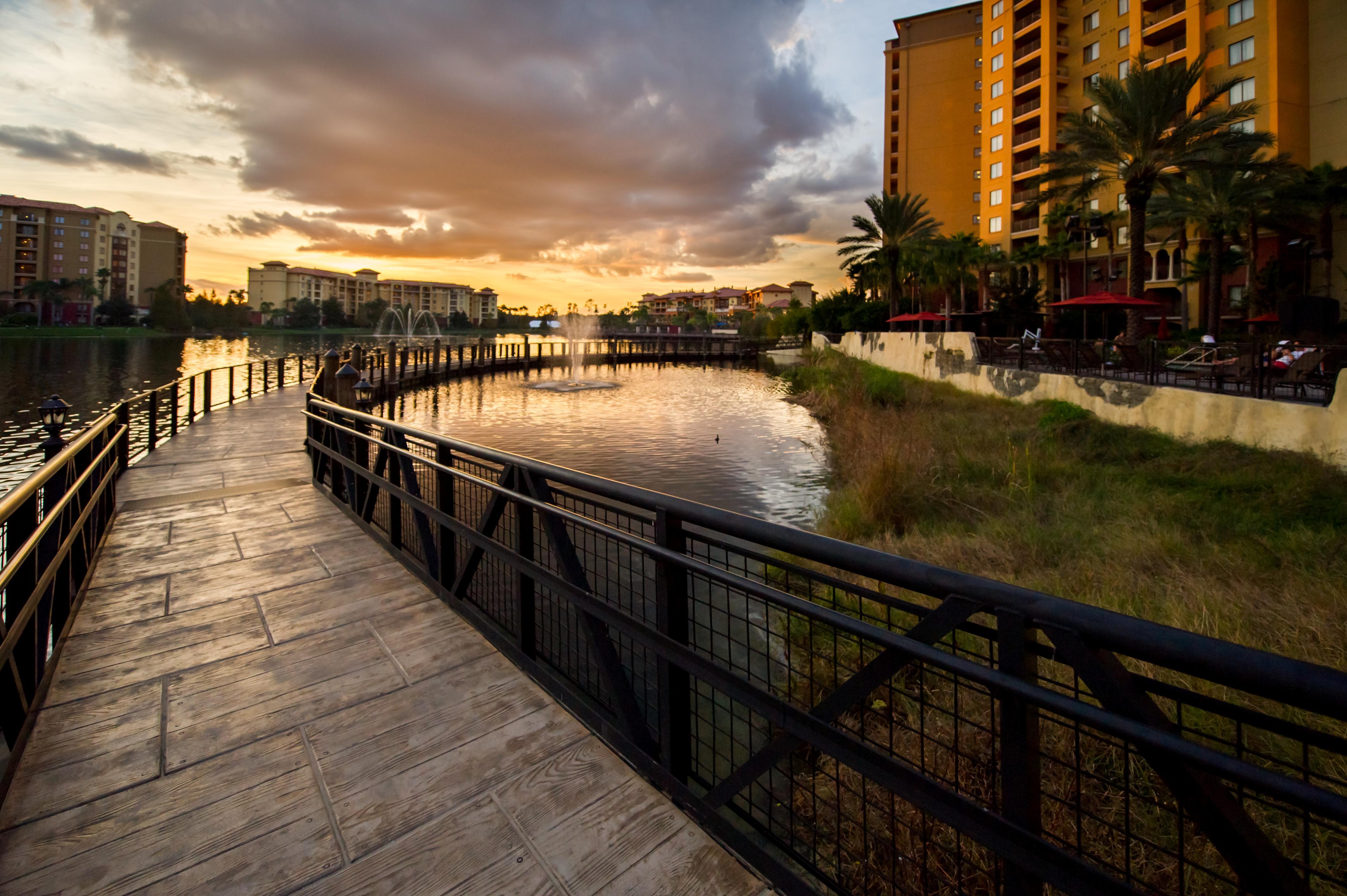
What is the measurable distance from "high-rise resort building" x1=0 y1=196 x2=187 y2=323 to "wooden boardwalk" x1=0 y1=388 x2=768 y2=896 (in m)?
116

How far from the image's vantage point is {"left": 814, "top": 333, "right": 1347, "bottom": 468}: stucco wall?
37.1 feet

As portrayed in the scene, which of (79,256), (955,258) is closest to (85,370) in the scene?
(955,258)

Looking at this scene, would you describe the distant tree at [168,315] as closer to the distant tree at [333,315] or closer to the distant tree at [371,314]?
the distant tree at [333,315]

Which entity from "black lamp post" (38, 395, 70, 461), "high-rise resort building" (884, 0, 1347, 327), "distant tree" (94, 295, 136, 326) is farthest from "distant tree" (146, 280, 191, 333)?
"black lamp post" (38, 395, 70, 461)

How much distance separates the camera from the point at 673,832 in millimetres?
2541

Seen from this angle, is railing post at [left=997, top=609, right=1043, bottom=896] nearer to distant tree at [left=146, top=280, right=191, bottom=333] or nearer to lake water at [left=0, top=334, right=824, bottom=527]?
lake water at [left=0, top=334, right=824, bottom=527]

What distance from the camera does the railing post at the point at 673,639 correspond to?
2688 mm

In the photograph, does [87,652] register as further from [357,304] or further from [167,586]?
[357,304]

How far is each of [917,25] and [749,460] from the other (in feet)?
202

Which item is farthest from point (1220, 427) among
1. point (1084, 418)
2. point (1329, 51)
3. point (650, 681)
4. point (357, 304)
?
point (357, 304)

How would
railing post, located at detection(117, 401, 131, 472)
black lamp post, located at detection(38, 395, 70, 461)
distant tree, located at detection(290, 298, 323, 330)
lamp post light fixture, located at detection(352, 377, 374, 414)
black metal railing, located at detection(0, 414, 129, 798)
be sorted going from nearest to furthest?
black metal railing, located at detection(0, 414, 129, 798)
black lamp post, located at detection(38, 395, 70, 461)
railing post, located at detection(117, 401, 131, 472)
lamp post light fixture, located at detection(352, 377, 374, 414)
distant tree, located at detection(290, 298, 323, 330)

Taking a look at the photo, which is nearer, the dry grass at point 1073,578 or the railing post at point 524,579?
the dry grass at point 1073,578

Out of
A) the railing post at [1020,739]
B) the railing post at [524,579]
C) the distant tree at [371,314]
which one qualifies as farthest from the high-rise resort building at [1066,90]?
the distant tree at [371,314]

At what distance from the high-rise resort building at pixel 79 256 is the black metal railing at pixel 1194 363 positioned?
374 feet
